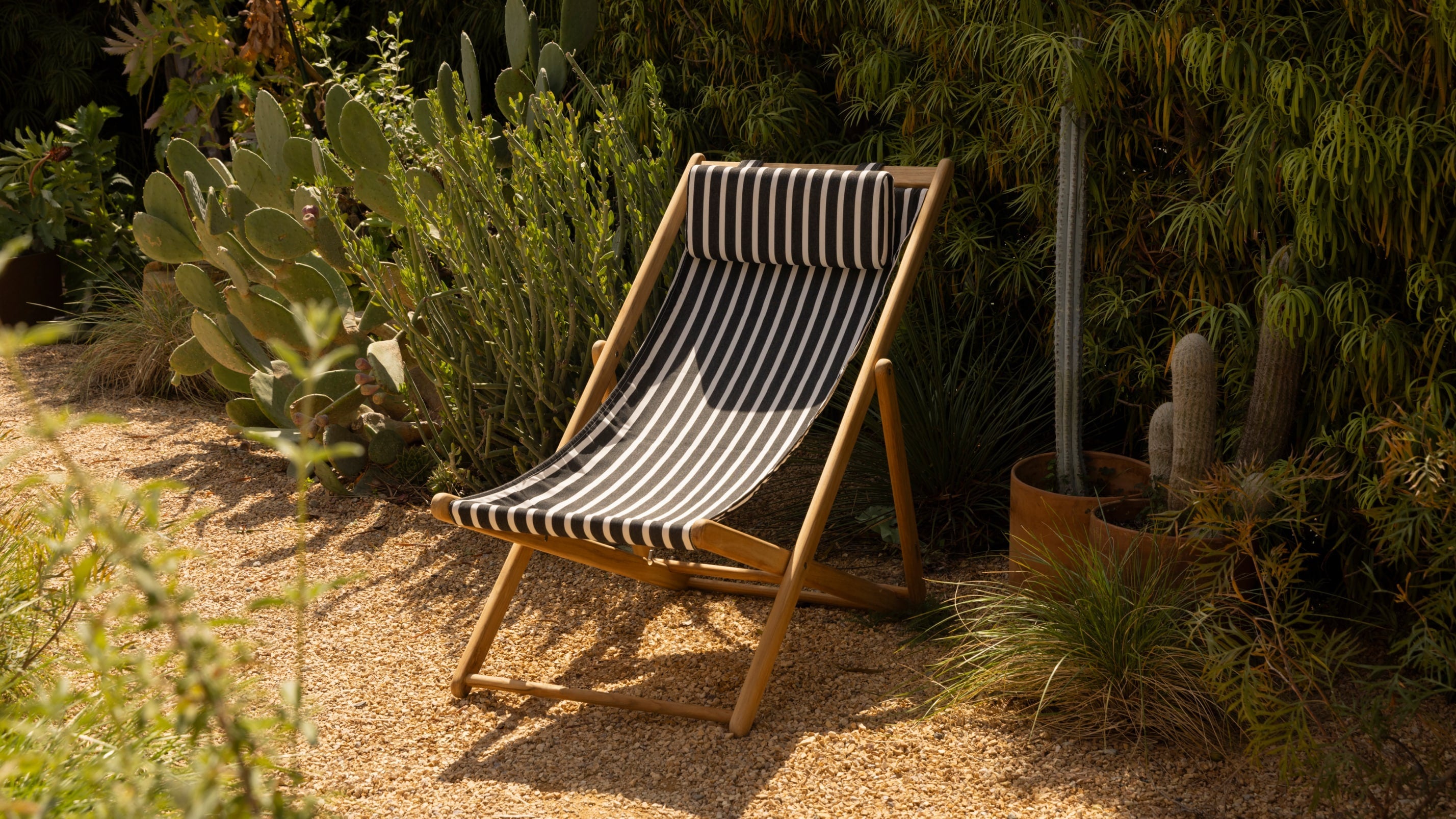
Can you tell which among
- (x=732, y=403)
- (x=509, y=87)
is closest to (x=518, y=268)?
(x=509, y=87)

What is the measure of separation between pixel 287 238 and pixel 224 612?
4.49ft

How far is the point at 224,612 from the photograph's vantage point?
128 inches

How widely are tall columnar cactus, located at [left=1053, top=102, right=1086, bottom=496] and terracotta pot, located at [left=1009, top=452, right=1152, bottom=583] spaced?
0.05 meters

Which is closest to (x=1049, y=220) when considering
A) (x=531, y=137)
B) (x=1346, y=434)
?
(x=1346, y=434)

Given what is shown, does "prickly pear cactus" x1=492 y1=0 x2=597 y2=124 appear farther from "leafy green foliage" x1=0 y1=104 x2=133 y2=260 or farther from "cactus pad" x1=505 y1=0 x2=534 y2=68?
"leafy green foliage" x1=0 y1=104 x2=133 y2=260

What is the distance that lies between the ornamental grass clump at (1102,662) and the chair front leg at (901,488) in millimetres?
377

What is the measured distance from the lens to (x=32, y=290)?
6.27 metres

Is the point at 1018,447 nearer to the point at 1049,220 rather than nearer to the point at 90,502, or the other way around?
the point at 1049,220

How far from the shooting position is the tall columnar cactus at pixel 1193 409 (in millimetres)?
2686

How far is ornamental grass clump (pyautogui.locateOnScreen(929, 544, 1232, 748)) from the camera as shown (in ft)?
8.14

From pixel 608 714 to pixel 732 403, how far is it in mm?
837

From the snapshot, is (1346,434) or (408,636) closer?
(1346,434)

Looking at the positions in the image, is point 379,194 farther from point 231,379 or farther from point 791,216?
point 791,216

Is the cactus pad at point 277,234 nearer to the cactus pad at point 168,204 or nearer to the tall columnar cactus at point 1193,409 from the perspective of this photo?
the cactus pad at point 168,204
